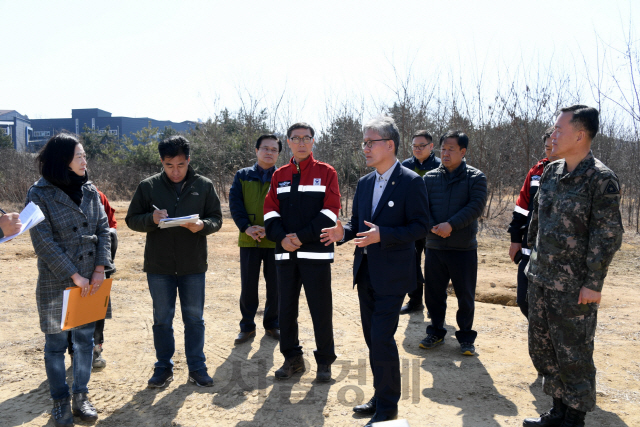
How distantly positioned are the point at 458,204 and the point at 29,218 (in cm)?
357

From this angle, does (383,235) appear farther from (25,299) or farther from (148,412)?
(25,299)

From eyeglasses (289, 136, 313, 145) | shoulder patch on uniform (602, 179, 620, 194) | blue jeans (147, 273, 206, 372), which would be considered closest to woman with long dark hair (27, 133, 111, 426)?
blue jeans (147, 273, 206, 372)

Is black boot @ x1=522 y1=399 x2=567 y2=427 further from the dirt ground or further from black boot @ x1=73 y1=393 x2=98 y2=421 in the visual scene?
black boot @ x1=73 y1=393 x2=98 y2=421

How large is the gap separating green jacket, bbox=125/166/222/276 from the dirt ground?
1001mm

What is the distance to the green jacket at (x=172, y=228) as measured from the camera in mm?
3814

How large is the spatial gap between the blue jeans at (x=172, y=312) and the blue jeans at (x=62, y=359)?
0.55m

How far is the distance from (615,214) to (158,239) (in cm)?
323

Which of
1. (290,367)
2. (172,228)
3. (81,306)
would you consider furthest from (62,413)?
(290,367)

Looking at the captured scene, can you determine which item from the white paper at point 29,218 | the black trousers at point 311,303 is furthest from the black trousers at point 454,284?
the white paper at point 29,218

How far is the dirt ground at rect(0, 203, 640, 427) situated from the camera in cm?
→ 339

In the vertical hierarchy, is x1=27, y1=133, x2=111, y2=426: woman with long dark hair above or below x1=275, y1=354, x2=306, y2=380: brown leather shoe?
above

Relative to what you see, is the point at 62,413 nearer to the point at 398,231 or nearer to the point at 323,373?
the point at 323,373

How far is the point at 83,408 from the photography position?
3295mm

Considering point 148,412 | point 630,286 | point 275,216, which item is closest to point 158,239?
point 275,216
